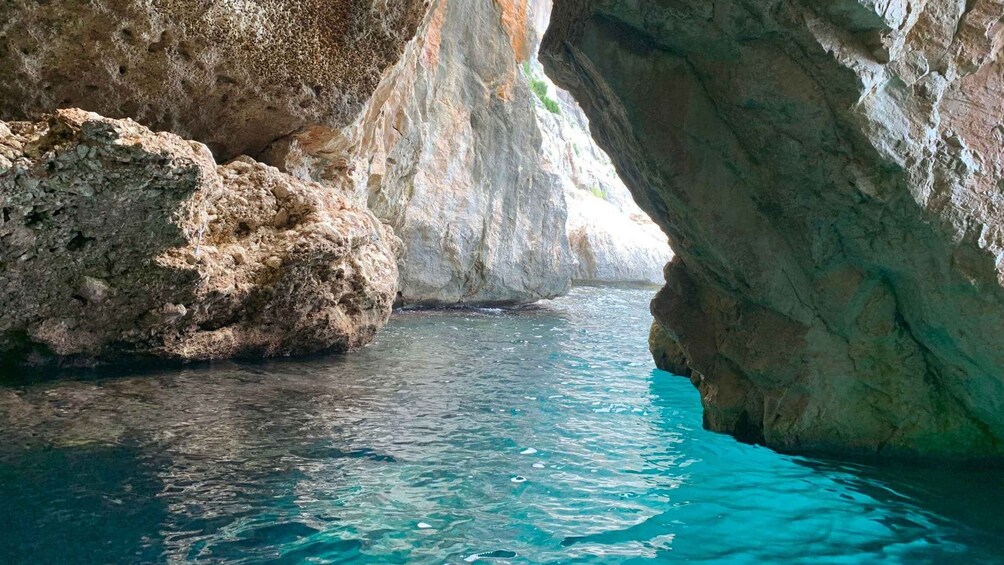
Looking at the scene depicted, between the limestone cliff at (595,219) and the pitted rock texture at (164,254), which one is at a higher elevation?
the limestone cliff at (595,219)

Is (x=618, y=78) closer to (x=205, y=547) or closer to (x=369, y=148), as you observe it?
(x=205, y=547)

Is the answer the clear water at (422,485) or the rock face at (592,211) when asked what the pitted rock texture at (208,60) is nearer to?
the clear water at (422,485)

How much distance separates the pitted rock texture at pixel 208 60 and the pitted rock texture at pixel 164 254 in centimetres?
79

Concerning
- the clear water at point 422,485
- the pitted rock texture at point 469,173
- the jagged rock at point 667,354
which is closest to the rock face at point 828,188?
the clear water at point 422,485

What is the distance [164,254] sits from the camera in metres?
7.04

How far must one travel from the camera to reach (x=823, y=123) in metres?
4.50

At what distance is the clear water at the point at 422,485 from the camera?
12.2ft

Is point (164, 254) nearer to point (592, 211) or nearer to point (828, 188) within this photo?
A: point (828, 188)

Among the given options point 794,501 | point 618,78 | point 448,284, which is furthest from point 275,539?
point 448,284

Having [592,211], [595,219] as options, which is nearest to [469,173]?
[595,219]

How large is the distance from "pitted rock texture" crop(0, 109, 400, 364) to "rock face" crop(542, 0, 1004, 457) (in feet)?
12.3

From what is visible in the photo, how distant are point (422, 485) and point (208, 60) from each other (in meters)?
5.78

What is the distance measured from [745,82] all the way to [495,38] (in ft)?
48.2

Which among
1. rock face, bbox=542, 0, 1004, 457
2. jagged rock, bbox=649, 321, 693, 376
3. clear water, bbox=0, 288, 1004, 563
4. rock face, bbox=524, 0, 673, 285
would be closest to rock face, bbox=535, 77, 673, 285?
rock face, bbox=524, 0, 673, 285
